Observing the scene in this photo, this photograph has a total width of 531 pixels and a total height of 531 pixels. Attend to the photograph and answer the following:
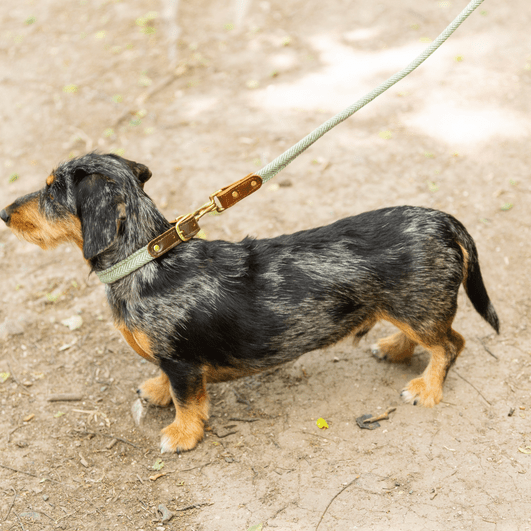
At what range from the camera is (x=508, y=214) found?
6.52 m

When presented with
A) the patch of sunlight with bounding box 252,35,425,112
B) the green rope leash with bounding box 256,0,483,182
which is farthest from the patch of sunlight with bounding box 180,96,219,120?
the green rope leash with bounding box 256,0,483,182

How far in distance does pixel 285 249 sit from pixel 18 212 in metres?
2.16

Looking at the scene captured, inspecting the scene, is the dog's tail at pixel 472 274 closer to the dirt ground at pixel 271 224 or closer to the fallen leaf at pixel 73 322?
the dirt ground at pixel 271 224

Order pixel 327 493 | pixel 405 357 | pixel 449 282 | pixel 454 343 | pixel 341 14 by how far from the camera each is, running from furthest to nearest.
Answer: pixel 341 14 < pixel 405 357 < pixel 454 343 < pixel 449 282 < pixel 327 493

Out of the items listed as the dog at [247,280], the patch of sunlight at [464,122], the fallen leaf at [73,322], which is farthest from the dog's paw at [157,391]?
the patch of sunlight at [464,122]

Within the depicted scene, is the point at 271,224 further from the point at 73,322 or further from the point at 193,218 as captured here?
the point at 193,218

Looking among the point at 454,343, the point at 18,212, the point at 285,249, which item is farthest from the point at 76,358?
the point at 454,343

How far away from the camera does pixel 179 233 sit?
3949 mm

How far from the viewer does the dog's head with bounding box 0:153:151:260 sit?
383 centimetres

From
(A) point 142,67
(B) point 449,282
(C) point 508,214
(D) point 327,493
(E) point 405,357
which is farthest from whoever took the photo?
(A) point 142,67

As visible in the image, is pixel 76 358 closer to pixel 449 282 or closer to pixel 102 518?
pixel 102 518

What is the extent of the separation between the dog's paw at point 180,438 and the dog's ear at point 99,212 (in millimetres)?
1641

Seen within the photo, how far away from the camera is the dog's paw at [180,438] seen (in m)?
4.41

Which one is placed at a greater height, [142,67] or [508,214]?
[142,67]
